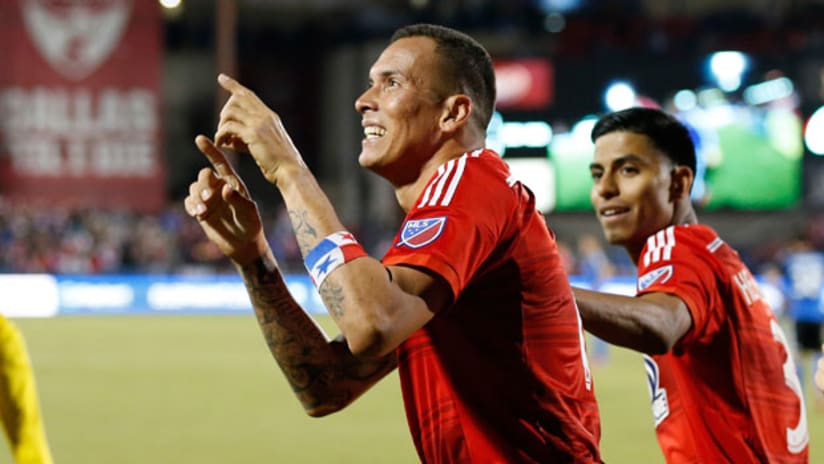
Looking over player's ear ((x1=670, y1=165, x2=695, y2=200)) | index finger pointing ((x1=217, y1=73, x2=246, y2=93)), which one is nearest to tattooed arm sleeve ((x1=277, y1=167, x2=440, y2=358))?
index finger pointing ((x1=217, y1=73, x2=246, y2=93))

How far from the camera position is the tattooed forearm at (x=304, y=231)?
293 centimetres

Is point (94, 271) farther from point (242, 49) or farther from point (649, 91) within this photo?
point (242, 49)

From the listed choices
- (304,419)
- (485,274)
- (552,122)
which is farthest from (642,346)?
(552,122)

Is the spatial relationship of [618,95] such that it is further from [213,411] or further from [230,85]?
[230,85]

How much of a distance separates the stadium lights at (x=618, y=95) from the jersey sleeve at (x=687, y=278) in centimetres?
2336

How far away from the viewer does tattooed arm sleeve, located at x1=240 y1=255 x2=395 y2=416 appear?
3.64 metres

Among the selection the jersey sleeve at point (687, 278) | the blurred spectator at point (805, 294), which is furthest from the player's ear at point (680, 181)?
the blurred spectator at point (805, 294)

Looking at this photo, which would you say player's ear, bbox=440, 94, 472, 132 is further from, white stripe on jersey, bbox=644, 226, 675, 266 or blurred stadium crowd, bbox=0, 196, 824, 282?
blurred stadium crowd, bbox=0, 196, 824, 282

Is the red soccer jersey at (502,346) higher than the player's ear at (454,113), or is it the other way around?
the player's ear at (454,113)

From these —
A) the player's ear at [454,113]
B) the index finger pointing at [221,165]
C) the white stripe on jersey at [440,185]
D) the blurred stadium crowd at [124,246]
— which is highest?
the blurred stadium crowd at [124,246]

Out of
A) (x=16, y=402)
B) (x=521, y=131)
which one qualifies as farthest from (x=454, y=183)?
(x=521, y=131)

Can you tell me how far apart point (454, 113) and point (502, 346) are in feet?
2.12

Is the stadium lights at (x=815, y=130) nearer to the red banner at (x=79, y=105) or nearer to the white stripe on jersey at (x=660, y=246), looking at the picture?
the red banner at (x=79, y=105)

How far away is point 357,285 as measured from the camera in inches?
108
